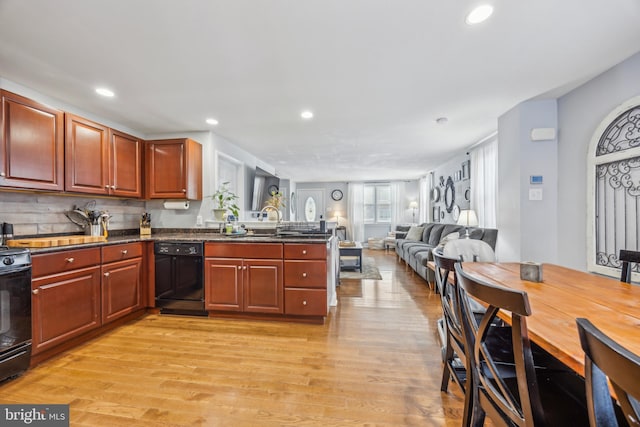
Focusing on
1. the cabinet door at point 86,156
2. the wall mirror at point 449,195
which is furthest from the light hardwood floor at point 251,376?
the wall mirror at point 449,195

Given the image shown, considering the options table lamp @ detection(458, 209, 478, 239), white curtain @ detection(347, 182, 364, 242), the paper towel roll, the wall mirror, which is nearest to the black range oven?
the paper towel roll

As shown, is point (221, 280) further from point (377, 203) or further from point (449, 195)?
point (377, 203)

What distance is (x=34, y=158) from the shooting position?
7.39 ft

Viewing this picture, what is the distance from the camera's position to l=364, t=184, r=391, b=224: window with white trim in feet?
29.9

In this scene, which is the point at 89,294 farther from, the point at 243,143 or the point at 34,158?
the point at 243,143

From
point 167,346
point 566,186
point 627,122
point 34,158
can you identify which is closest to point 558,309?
point 627,122

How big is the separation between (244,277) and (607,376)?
2759 millimetres

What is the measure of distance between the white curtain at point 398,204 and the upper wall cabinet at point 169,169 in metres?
7.08

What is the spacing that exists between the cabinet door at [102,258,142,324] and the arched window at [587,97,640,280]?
15.2ft

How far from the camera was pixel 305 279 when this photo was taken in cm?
275

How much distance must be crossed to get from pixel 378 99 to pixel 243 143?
256 cm

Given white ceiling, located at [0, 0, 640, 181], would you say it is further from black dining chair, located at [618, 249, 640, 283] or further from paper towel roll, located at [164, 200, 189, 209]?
black dining chair, located at [618, 249, 640, 283]

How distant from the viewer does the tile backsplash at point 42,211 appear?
237 cm

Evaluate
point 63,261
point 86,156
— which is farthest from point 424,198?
point 63,261
